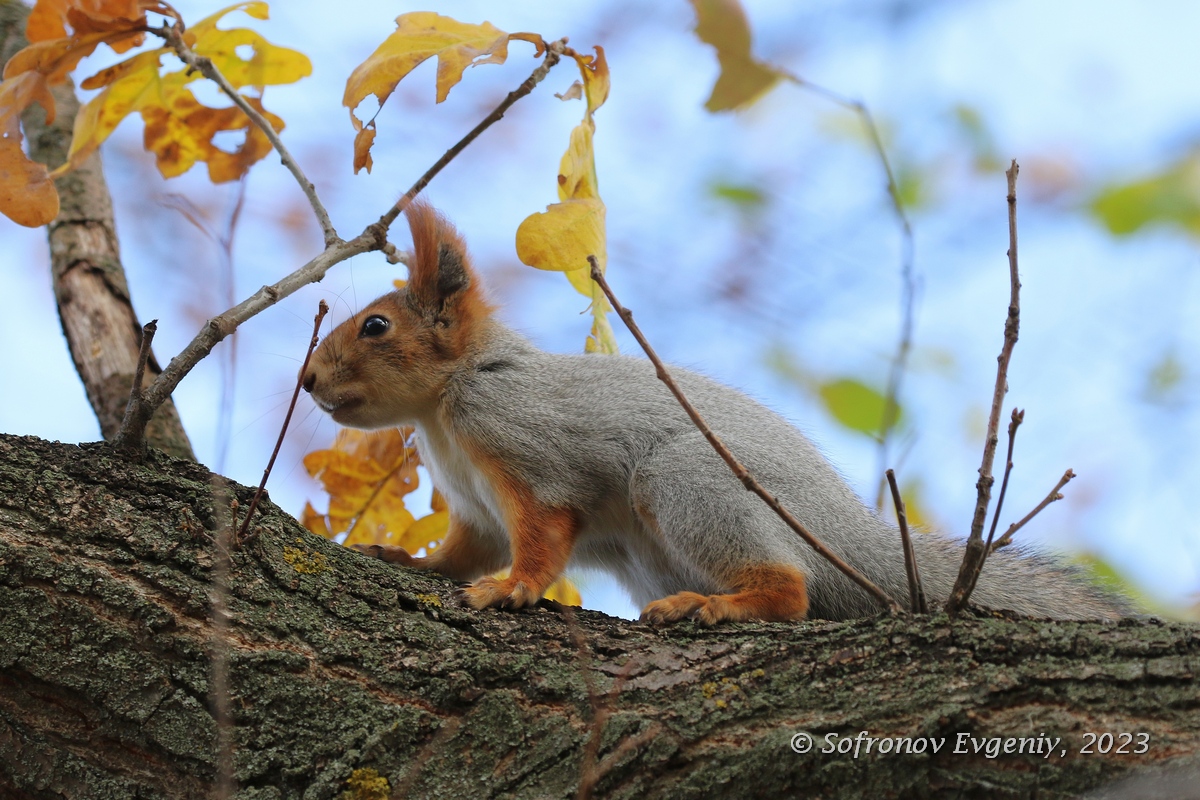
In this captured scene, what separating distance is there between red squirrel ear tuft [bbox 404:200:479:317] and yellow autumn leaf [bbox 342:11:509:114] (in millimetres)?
1147

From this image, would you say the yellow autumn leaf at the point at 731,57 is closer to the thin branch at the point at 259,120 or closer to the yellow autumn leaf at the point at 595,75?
the yellow autumn leaf at the point at 595,75

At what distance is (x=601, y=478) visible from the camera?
146 inches

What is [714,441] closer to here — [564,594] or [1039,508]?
[1039,508]

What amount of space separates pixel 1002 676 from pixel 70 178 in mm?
3830

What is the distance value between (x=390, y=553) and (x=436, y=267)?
1184mm

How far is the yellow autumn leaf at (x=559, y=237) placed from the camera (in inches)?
109

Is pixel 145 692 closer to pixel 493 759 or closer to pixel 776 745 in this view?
pixel 493 759

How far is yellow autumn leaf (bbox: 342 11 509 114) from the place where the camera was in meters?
2.78

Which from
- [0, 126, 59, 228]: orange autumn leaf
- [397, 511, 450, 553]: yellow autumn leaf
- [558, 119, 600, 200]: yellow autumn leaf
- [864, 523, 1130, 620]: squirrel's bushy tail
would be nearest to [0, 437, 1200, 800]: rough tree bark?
[0, 126, 59, 228]: orange autumn leaf

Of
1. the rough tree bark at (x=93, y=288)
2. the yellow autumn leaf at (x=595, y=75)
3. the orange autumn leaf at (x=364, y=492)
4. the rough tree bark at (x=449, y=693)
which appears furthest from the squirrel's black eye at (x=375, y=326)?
the rough tree bark at (x=449, y=693)

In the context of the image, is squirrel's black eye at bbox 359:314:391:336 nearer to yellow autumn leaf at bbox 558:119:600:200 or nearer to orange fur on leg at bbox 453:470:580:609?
orange fur on leg at bbox 453:470:580:609

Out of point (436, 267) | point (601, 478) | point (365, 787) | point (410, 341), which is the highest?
point (436, 267)

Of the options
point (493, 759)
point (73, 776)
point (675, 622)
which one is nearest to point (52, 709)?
point (73, 776)

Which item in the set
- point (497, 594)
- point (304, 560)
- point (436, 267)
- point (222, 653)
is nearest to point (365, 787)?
point (222, 653)
